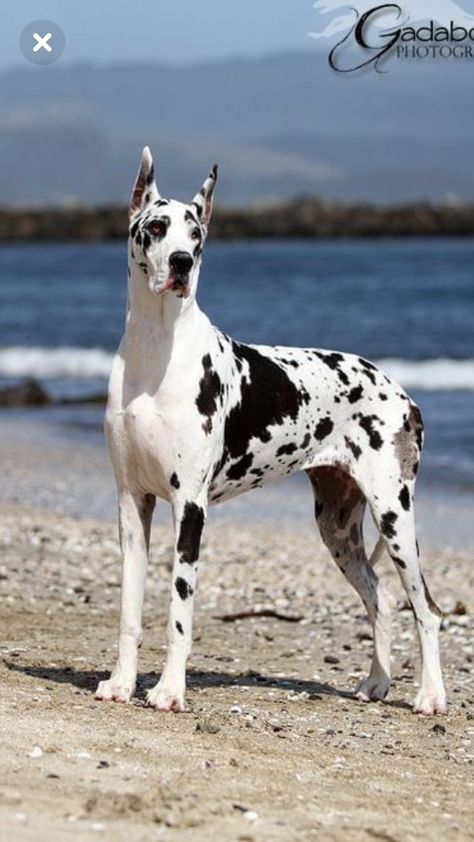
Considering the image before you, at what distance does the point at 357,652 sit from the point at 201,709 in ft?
7.77

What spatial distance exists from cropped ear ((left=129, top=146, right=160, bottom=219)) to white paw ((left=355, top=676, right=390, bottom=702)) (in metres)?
2.68

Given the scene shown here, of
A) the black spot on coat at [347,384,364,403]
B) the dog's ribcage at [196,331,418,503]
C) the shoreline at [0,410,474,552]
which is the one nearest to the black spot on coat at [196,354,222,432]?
the dog's ribcage at [196,331,418,503]

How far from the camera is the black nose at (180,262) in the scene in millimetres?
7176

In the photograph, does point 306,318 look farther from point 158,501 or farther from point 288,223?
point 288,223

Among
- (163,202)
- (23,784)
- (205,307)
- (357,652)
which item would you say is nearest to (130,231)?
(163,202)

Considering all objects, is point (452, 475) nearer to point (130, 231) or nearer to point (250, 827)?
point (130, 231)

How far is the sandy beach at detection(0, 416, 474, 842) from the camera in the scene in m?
5.68

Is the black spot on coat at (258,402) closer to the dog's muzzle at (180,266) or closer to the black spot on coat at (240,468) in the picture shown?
the black spot on coat at (240,468)

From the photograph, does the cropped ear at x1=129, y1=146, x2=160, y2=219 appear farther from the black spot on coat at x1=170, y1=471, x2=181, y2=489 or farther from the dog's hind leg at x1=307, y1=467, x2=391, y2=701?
the dog's hind leg at x1=307, y1=467, x2=391, y2=701

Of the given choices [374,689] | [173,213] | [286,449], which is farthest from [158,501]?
[173,213]

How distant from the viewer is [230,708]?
7.66m

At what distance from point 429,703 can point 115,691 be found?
5.23 feet

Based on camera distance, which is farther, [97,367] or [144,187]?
[97,367]

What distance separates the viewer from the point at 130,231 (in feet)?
24.5
